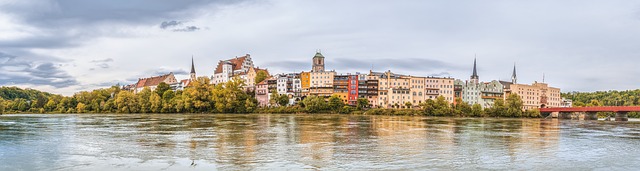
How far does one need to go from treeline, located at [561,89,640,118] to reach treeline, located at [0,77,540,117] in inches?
1687

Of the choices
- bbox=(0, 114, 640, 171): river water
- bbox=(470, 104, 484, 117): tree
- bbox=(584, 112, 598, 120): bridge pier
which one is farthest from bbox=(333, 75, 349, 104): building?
bbox=(0, 114, 640, 171): river water

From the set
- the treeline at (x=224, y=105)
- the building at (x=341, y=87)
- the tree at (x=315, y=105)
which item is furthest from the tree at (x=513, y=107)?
the tree at (x=315, y=105)

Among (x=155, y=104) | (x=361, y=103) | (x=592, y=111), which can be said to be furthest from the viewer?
(x=155, y=104)

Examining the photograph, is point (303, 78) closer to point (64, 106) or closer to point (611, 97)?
point (64, 106)

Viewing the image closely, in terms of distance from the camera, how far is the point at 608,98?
448ft

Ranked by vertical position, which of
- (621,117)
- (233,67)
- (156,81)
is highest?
(233,67)

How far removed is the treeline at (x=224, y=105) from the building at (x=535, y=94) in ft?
53.1

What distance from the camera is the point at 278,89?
114 metres

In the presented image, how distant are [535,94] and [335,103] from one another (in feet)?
160

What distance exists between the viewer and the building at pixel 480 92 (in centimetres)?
10481

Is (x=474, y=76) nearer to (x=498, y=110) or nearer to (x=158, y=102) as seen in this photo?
(x=498, y=110)

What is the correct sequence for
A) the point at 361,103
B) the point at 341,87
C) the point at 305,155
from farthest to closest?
the point at 341,87
the point at 361,103
the point at 305,155

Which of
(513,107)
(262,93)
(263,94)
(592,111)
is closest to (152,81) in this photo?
(262,93)

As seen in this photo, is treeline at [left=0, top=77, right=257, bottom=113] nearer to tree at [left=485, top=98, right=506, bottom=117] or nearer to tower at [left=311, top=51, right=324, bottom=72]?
tower at [left=311, top=51, right=324, bottom=72]
